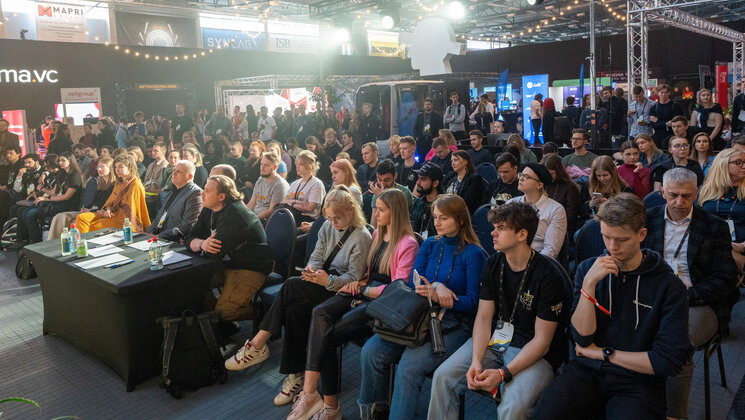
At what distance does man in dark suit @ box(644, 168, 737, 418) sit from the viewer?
2668 mm

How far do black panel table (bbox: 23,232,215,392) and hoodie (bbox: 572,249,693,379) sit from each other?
8.16ft

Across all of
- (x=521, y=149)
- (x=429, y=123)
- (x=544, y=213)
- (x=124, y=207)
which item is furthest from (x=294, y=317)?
(x=429, y=123)

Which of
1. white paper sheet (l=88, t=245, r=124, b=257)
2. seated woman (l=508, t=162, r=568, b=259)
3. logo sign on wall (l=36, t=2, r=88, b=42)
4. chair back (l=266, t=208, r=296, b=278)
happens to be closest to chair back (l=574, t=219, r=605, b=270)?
seated woman (l=508, t=162, r=568, b=259)

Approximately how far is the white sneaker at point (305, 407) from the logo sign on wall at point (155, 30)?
17078 millimetres

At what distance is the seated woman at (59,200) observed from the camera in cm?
695

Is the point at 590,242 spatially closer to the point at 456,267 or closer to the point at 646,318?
the point at 456,267

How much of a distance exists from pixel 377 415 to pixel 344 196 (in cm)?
132

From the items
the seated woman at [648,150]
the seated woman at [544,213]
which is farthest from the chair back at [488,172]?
the seated woman at [544,213]

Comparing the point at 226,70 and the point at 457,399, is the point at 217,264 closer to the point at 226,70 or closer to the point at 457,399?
the point at 457,399

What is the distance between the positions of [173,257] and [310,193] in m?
1.84

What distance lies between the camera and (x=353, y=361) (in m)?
3.82

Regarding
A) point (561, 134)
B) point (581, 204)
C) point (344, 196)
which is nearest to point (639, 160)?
point (581, 204)

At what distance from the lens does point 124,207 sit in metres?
5.49

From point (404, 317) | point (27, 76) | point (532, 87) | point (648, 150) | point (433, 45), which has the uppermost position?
point (27, 76)
